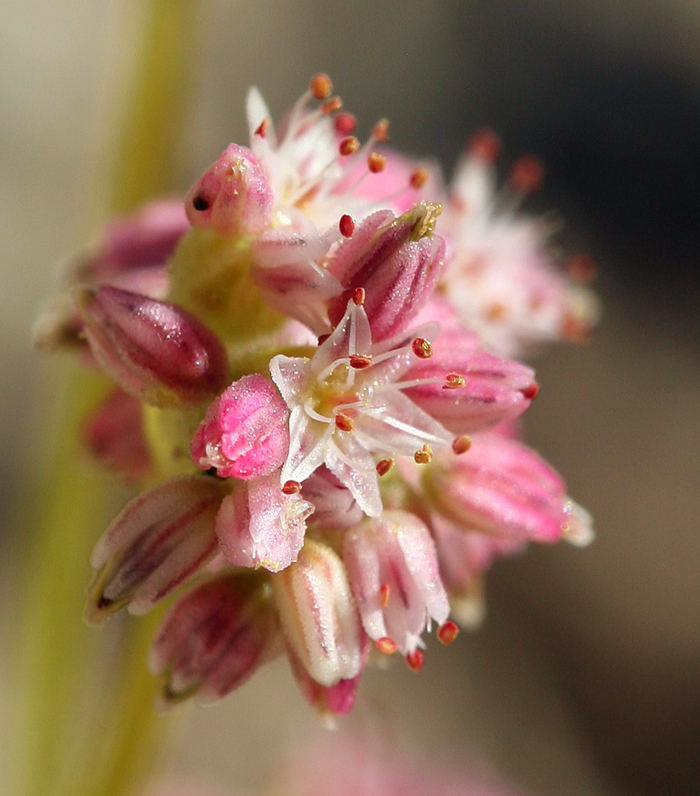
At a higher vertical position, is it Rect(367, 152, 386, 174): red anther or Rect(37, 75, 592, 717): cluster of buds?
Rect(367, 152, 386, 174): red anther

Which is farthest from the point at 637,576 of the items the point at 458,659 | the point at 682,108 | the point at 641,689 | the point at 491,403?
the point at 491,403

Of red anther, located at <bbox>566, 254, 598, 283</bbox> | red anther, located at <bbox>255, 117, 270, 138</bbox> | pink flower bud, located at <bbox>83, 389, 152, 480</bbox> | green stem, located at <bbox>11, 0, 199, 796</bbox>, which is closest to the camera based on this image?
red anther, located at <bbox>255, 117, 270, 138</bbox>

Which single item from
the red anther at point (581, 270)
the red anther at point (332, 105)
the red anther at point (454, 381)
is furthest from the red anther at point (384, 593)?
the red anther at point (581, 270)

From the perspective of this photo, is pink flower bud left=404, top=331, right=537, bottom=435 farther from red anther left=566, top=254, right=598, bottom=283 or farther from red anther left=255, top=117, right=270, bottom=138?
red anther left=566, top=254, right=598, bottom=283

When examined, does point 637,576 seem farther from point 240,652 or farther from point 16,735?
point 240,652

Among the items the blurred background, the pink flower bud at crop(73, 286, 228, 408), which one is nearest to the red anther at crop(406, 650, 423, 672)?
the pink flower bud at crop(73, 286, 228, 408)

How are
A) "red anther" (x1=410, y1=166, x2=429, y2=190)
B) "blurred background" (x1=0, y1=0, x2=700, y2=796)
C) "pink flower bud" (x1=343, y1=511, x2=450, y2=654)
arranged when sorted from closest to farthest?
1. "pink flower bud" (x1=343, y1=511, x2=450, y2=654)
2. "red anther" (x1=410, y1=166, x2=429, y2=190)
3. "blurred background" (x1=0, y1=0, x2=700, y2=796)

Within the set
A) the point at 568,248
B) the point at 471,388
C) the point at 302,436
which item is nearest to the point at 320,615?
the point at 302,436
